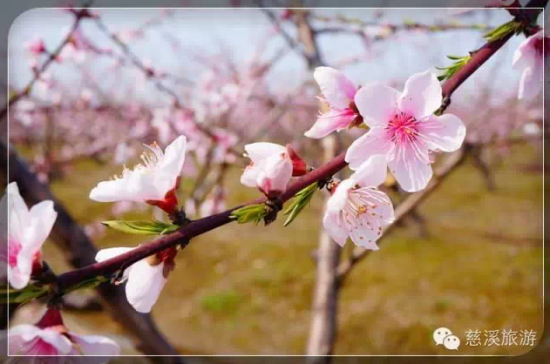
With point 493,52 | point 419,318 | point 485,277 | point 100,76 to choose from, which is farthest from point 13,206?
point 100,76

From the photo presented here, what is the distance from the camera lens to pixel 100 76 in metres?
3.87

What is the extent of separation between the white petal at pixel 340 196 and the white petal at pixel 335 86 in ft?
0.26

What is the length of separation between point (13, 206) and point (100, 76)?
390 centimetres

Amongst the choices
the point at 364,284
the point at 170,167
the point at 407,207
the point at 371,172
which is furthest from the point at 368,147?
the point at 364,284

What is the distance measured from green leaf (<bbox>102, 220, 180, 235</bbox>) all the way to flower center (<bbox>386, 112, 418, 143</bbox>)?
0.21 meters

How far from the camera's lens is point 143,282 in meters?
0.36

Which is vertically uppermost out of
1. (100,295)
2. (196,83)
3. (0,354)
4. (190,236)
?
(190,236)

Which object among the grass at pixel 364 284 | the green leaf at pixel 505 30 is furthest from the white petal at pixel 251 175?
the grass at pixel 364 284

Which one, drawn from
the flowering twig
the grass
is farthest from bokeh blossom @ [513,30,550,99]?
the grass

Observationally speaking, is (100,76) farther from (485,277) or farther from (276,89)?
(485,277)

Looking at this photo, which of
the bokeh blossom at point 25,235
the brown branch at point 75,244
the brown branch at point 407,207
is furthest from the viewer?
the brown branch at point 407,207

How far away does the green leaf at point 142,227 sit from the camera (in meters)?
0.33

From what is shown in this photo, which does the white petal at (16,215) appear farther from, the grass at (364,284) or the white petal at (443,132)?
the grass at (364,284)

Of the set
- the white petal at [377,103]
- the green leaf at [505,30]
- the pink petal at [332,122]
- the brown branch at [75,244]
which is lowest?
the brown branch at [75,244]
